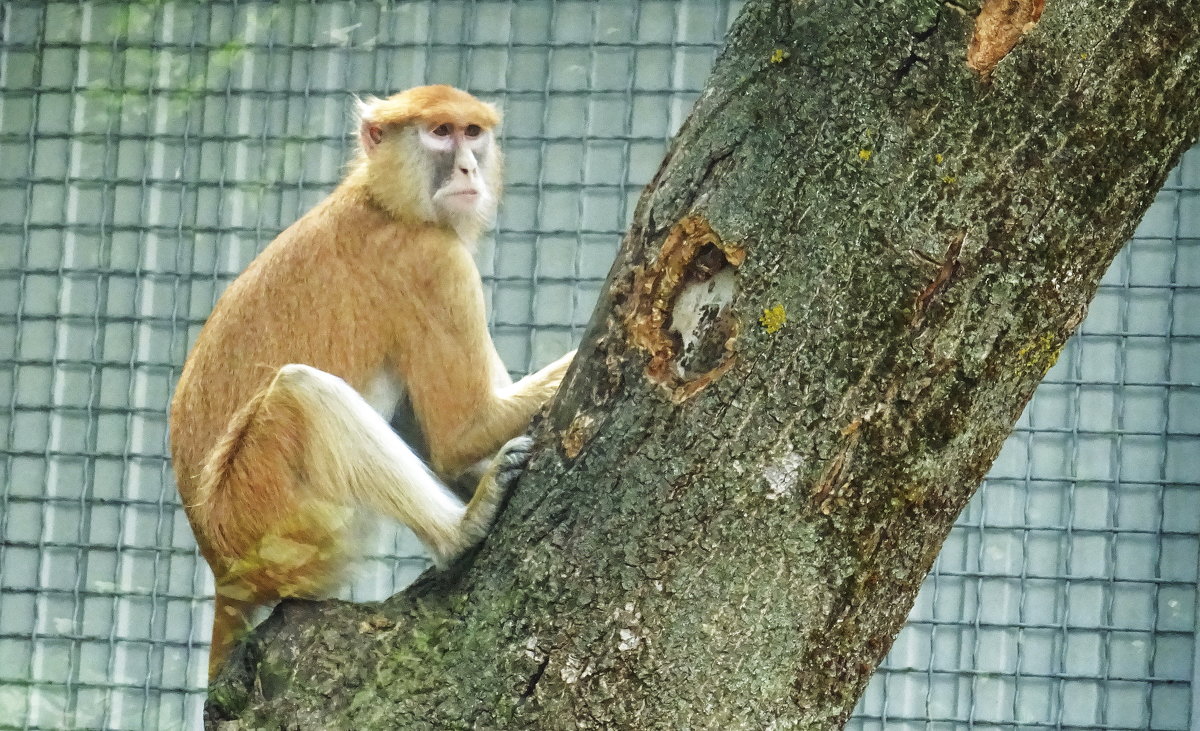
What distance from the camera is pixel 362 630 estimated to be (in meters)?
1.75

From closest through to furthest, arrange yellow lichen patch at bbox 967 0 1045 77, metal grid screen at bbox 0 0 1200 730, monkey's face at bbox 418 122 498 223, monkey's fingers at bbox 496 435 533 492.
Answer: yellow lichen patch at bbox 967 0 1045 77 → monkey's fingers at bbox 496 435 533 492 → monkey's face at bbox 418 122 498 223 → metal grid screen at bbox 0 0 1200 730

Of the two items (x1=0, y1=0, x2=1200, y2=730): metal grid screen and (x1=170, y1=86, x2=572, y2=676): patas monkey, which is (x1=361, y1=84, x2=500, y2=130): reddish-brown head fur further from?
(x1=0, y1=0, x2=1200, y2=730): metal grid screen

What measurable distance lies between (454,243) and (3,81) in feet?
7.81

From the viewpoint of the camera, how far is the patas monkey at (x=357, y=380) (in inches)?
84.7

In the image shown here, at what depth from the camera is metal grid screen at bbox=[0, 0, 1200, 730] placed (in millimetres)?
3500

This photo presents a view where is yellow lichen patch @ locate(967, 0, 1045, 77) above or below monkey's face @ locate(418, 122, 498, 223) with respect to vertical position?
above

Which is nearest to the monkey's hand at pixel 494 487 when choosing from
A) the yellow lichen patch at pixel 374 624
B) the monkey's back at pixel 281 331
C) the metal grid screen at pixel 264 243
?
the yellow lichen patch at pixel 374 624

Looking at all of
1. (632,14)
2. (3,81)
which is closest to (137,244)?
(3,81)

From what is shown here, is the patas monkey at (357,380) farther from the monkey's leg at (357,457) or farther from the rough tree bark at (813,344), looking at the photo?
the rough tree bark at (813,344)

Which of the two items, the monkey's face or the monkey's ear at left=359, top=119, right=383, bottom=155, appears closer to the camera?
the monkey's face

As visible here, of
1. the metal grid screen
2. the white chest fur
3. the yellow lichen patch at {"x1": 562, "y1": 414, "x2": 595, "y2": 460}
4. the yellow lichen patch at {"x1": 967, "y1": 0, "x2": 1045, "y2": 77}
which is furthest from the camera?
the metal grid screen

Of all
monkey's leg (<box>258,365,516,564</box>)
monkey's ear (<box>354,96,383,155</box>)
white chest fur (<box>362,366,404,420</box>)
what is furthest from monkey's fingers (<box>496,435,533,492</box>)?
monkey's ear (<box>354,96,383,155</box>)

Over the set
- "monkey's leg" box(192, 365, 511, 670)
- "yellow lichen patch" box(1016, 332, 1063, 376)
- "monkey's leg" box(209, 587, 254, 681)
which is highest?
"yellow lichen patch" box(1016, 332, 1063, 376)

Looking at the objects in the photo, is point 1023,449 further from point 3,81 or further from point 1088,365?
point 3,81
